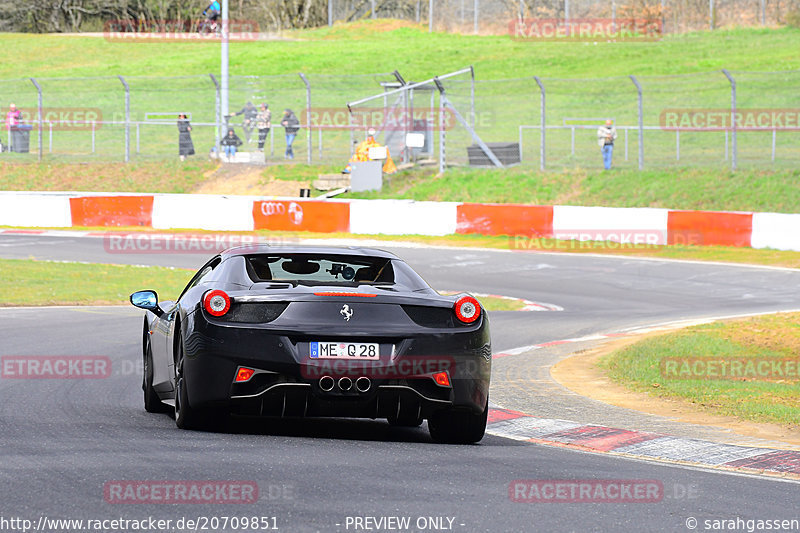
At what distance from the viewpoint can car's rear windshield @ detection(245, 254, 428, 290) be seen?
27.4 feet

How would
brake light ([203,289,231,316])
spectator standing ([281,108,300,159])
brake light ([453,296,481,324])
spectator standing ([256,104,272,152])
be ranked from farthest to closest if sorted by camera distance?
spectator standing ([256,104,272,152]) → spectator standing ([281,108,300,159]) → brake light ([453,296,481,324]) → brake light ([203,289,231,316])

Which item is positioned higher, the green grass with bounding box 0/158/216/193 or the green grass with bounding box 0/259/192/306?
the green grass with bounding box 0/158/216/193

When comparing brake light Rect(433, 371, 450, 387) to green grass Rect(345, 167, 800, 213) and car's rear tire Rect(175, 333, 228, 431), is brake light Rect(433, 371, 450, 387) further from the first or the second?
green grass Rect(345, 167, 800, 213)

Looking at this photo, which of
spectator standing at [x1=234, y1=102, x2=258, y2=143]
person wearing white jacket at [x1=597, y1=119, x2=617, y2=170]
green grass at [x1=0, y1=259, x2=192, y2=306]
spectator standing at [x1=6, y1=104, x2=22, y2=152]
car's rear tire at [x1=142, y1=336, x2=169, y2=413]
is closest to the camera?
car's rear tire at [x1=142, y1=336, x2=169, y2=413]

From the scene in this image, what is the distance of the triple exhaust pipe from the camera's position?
726cm

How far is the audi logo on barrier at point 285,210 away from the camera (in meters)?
29.9

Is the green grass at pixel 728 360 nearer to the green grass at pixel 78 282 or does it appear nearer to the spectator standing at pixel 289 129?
the green grass at pixel 78 282

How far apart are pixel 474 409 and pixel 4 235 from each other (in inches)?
909

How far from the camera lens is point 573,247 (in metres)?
26.7

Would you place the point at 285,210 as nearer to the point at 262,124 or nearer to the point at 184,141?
the point at 262,124

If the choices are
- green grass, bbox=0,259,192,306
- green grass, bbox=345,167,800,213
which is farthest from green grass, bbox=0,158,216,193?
green grass, bbox=0,259,192,306

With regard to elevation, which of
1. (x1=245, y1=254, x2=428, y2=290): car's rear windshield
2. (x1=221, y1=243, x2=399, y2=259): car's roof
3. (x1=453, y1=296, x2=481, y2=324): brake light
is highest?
(x1=221, y1=243, x2=399, y2=259): car's roof

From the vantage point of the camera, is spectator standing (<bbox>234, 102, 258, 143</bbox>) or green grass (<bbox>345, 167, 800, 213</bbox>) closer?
green grass (<bbox>345, 167, 800, 213</bbox>)

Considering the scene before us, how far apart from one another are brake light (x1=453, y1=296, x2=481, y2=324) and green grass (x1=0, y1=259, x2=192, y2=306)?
10.7 m
